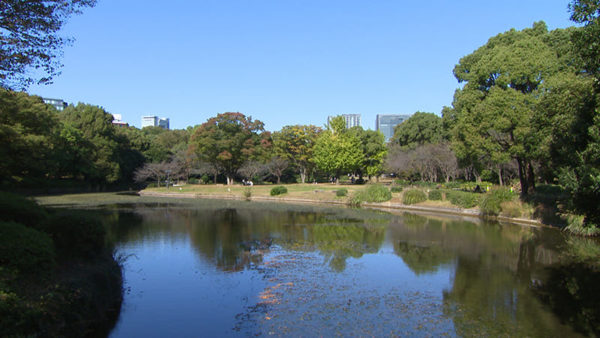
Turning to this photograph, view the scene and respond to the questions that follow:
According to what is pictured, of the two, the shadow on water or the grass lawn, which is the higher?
the grass lawn

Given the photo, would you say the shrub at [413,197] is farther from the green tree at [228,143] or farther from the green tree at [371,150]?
the green tree at [228,143]

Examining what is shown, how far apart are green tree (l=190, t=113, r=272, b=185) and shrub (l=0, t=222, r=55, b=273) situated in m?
44.7

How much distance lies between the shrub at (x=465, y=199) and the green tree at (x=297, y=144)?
100ft

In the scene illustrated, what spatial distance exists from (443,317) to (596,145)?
533 centimetres

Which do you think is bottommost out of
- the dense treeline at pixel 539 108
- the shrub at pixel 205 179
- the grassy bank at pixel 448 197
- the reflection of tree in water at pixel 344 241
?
the reflection of tree in water at pixel 344 241

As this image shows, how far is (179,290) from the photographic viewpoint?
37.4 ft

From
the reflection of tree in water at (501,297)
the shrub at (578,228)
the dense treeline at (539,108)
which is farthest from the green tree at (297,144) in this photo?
the reflection of tree in water at (501,297)

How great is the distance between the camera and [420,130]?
58.8m

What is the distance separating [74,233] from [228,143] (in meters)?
43.3

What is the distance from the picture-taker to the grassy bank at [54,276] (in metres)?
6.42

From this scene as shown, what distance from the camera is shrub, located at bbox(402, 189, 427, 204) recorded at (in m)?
33.1

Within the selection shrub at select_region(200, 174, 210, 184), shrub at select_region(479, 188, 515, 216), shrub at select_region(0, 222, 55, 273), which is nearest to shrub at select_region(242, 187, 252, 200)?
shrub at select_region(200, 174, 210, 184)

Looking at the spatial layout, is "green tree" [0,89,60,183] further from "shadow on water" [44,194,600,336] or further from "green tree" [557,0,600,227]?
"green tree" [557,0,600,227]

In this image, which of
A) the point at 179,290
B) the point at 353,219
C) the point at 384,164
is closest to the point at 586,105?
the point at 179,290
